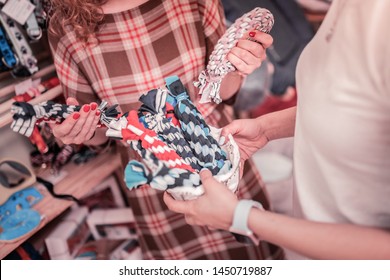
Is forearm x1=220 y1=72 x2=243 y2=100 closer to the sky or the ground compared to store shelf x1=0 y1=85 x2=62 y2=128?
closer to the ground

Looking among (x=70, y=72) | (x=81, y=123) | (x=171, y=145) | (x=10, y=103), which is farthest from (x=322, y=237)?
(x=10, y=103)

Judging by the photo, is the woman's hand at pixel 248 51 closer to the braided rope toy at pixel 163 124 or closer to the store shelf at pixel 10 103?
the braided rope toy at pixel 163 124

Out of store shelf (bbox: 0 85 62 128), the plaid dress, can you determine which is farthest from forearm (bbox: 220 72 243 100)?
store shelf (bbox: 0 85 62 128)

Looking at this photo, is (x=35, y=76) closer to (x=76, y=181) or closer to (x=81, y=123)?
(x=76, y=181)

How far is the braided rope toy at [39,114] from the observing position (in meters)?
0.53

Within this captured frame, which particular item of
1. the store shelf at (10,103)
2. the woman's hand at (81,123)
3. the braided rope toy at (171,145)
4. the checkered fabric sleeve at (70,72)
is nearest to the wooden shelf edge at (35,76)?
the store shelf at (10,103)

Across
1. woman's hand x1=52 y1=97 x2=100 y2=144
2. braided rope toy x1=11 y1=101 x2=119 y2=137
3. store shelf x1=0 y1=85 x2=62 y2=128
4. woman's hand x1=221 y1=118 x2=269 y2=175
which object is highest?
braided rope toy x1=11 y1=101 x2=119 y2=137

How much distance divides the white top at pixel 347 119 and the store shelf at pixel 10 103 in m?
0.57

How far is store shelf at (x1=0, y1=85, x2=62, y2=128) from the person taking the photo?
0.76 meters

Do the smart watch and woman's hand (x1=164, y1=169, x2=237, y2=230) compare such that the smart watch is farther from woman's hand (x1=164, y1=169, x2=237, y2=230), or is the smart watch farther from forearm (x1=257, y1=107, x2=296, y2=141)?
forearm (x1=257, y1=107, x2=296, y2=141)

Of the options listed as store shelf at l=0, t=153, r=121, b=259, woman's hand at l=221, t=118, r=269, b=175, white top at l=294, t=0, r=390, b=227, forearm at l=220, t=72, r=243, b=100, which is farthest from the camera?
store shelf at l=0, t=153, r=121, b=259

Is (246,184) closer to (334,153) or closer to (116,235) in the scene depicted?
(334,153)

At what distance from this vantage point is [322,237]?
0.45m
